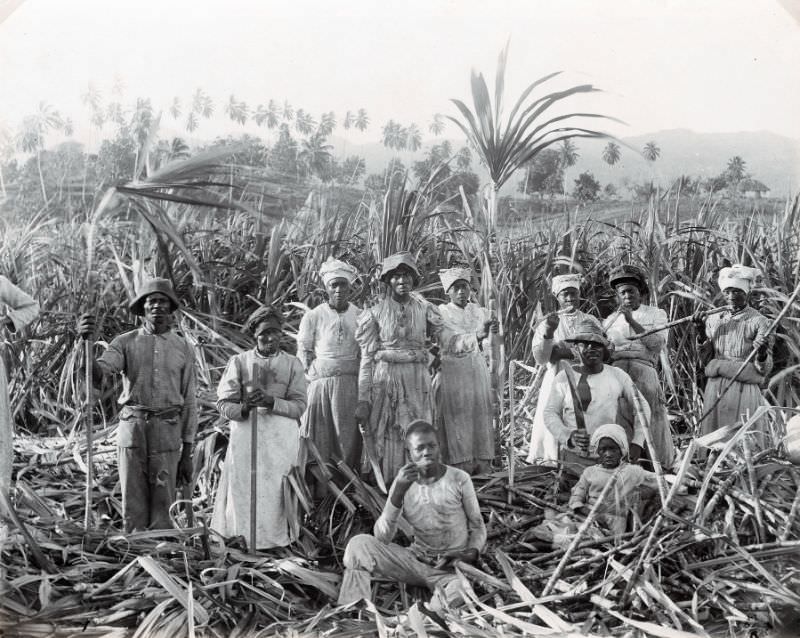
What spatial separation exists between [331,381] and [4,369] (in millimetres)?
1687

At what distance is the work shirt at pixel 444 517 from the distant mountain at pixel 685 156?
1781mm

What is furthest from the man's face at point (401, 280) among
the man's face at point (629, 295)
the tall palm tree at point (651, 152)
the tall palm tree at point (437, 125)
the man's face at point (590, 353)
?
the tall palm tree at point (651, 152)

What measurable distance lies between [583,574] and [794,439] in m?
1.13

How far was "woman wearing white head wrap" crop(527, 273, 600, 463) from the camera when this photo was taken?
442 centimetres

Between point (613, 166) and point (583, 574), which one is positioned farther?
point (613, 166)

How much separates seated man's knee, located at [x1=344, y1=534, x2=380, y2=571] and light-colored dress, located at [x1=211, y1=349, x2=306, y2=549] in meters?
0.58

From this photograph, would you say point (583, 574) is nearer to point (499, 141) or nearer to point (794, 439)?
point (794, 439)

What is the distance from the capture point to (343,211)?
14.7 feet

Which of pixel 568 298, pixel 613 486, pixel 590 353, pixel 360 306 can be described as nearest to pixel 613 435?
pixel 613 486

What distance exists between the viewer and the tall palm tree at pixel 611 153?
4.37 metres

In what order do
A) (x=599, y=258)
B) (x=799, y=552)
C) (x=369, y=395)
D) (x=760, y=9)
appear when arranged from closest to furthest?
(x=799, y=552) < (x=760, y=9) < (x=369, y=395) < (x=599, y=258)

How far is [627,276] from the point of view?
4574mm

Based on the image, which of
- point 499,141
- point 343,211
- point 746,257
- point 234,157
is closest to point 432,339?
point 343,211

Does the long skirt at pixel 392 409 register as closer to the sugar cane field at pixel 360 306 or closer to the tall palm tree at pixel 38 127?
the sugar cane field at pixel 360 306
